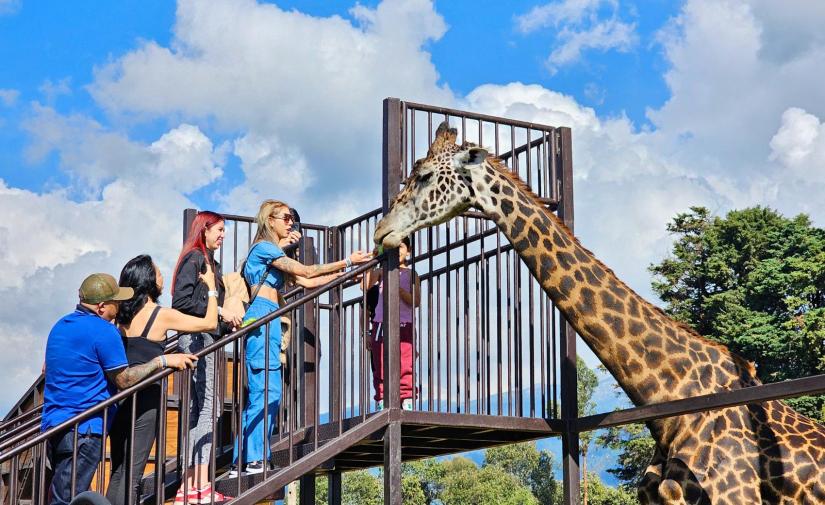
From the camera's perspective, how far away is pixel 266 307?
8844mm

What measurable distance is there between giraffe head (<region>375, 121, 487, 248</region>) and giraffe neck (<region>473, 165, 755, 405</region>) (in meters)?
0.13

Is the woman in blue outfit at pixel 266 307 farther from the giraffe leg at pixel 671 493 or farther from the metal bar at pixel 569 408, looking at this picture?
the giraffe leg at pixel 671 493

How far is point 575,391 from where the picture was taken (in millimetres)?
9578

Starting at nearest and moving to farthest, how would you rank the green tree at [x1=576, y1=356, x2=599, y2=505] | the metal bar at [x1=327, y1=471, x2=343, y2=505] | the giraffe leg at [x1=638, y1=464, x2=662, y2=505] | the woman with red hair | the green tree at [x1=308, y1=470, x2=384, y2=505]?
the giraffe leg at [x1=638, y1=464, x2=662, y2=505] < the woman with red hair < the metal bar at [x1=327, y1=471, x2=343, y2=505] < the green tree at [x1=576, y1=356, x2=599, y2=505] < the green tree at [x1=308, y1=470, x2=384, y2=505]

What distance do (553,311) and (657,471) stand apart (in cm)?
196

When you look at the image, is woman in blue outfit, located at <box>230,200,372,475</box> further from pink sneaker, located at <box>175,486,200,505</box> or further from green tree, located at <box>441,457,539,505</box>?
green tree, located at <box>441,457,539,505</box>

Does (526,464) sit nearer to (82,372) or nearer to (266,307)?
(266,307)

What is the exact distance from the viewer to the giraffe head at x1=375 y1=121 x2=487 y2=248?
8.77 m

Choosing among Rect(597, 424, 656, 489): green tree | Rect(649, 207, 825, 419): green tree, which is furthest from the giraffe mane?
Rect(597, 424, 656, 489): green tree

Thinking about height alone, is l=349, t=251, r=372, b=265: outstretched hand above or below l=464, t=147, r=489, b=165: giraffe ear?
below

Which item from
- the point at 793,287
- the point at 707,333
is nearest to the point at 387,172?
the point at 793,287

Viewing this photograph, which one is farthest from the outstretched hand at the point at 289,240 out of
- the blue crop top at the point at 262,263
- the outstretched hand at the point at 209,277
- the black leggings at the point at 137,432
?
the black leggings at the point at 137,432

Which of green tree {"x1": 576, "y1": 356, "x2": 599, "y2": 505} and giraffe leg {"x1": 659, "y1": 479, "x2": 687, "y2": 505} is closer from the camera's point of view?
giraffe leg {"x1": 659, "y1": 479, "x2": 687, "y2": 505}

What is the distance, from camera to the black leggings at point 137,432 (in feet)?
24.9
